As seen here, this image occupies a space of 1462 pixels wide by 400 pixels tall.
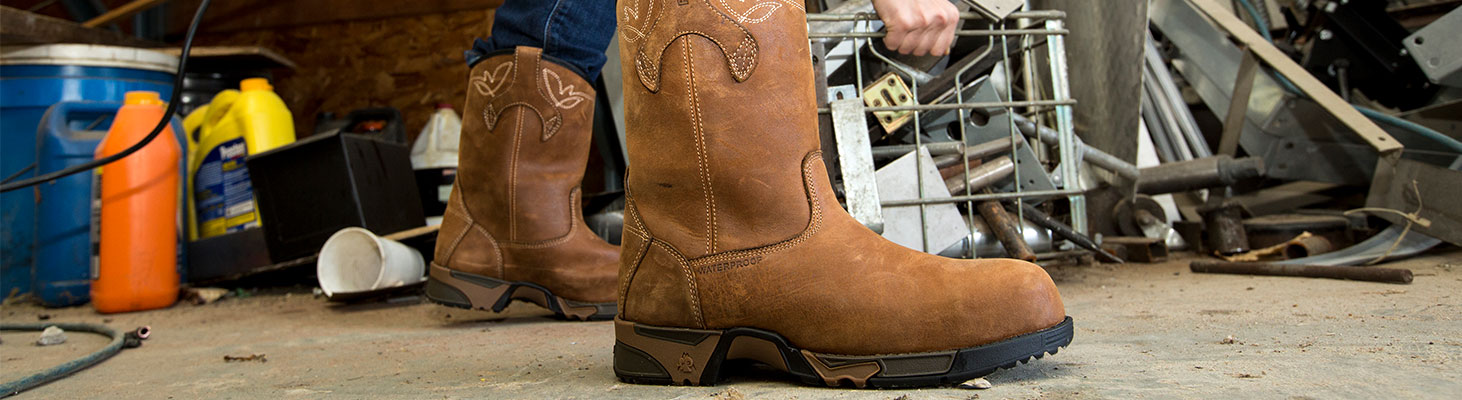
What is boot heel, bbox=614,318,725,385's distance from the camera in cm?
83

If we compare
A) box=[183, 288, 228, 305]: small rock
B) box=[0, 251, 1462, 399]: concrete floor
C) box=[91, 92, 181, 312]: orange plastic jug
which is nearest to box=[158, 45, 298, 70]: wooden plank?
box=[91, 92, 181, 312]: orange plastic jug

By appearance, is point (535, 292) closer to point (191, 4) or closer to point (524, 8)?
point (524, 8)

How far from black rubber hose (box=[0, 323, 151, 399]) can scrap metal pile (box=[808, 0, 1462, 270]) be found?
111cm

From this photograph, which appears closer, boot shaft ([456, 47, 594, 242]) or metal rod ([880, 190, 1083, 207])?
boot shaft ([456, 47, 594, 242])

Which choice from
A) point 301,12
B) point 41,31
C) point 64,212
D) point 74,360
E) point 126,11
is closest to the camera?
point 74,360

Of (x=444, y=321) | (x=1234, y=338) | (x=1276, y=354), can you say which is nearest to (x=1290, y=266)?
(x=1234, y=338)

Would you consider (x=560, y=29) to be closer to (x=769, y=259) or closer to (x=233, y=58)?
(x=769, y=259)

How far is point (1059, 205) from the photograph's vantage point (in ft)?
6.24

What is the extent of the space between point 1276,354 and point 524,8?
1.10 meters

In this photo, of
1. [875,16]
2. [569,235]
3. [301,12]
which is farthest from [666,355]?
[301,12]

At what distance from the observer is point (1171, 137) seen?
2389mm

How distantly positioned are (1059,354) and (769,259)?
0.34 metres

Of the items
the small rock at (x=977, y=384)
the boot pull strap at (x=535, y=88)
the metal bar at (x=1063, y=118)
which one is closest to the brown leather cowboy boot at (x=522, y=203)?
the boot pull strap at (x=535, y=88)

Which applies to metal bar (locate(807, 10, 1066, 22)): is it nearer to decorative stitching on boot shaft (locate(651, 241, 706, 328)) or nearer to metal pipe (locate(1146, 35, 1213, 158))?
decorative stitching on boot shaft (locate(651, 241, 706, 328))
